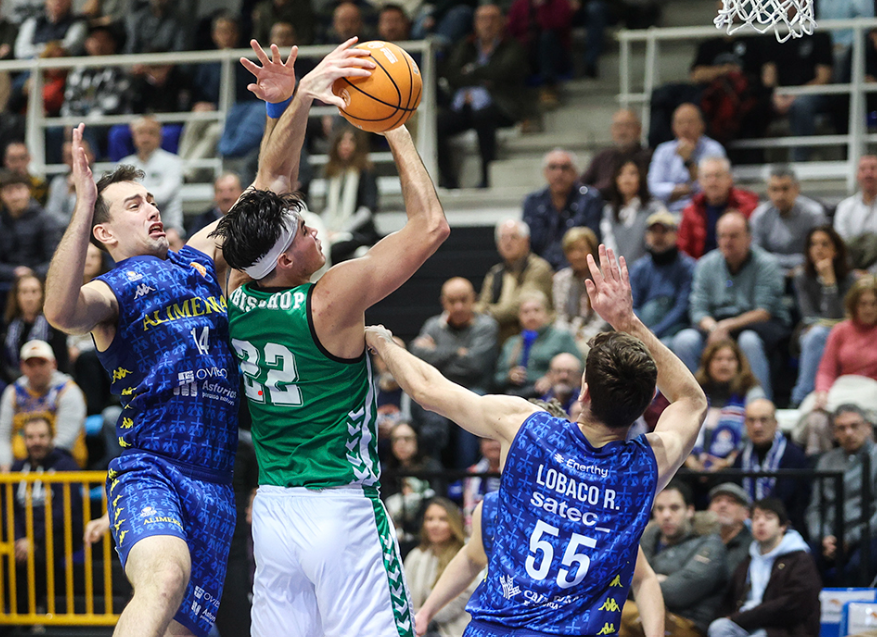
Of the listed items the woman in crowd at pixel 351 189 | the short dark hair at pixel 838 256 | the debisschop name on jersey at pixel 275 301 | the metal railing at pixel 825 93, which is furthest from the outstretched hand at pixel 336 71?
the metal railing at pixel 825 93

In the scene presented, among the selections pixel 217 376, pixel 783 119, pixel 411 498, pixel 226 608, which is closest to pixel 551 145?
pixel 783 119

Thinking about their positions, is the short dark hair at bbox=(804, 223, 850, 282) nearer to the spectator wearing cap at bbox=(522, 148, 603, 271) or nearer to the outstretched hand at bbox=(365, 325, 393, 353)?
the spectator wearing cap at bbox=(522, 148, 603, 271)

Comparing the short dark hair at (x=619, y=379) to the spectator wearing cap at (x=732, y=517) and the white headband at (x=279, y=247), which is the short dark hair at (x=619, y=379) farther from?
the spectator wearing cap at (x=732, y=517)

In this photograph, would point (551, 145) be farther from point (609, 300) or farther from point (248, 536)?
point (609, 300)

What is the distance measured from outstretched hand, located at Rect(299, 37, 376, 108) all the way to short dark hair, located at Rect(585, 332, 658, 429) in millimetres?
1519

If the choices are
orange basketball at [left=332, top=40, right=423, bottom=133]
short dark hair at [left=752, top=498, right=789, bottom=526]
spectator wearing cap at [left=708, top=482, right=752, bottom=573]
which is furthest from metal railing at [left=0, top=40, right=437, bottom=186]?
orange basketball at [left=332, top=40, right=423, bottom=133]

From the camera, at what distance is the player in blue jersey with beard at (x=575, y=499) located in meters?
3.96

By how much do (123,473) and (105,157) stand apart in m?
9.83

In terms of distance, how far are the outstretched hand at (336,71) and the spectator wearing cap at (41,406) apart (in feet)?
18.5

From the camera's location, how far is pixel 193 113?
43.4ft

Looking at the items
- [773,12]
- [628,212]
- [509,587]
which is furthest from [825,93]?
[509,587]

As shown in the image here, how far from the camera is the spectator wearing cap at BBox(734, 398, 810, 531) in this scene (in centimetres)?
776

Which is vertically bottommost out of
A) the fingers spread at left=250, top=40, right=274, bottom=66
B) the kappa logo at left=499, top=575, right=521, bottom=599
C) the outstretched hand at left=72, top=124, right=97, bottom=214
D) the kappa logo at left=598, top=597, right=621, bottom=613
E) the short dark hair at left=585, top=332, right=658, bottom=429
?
the kappa logo at left=598, top=597, right=621, bottom=613

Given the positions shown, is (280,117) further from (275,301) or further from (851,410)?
(851,410)
